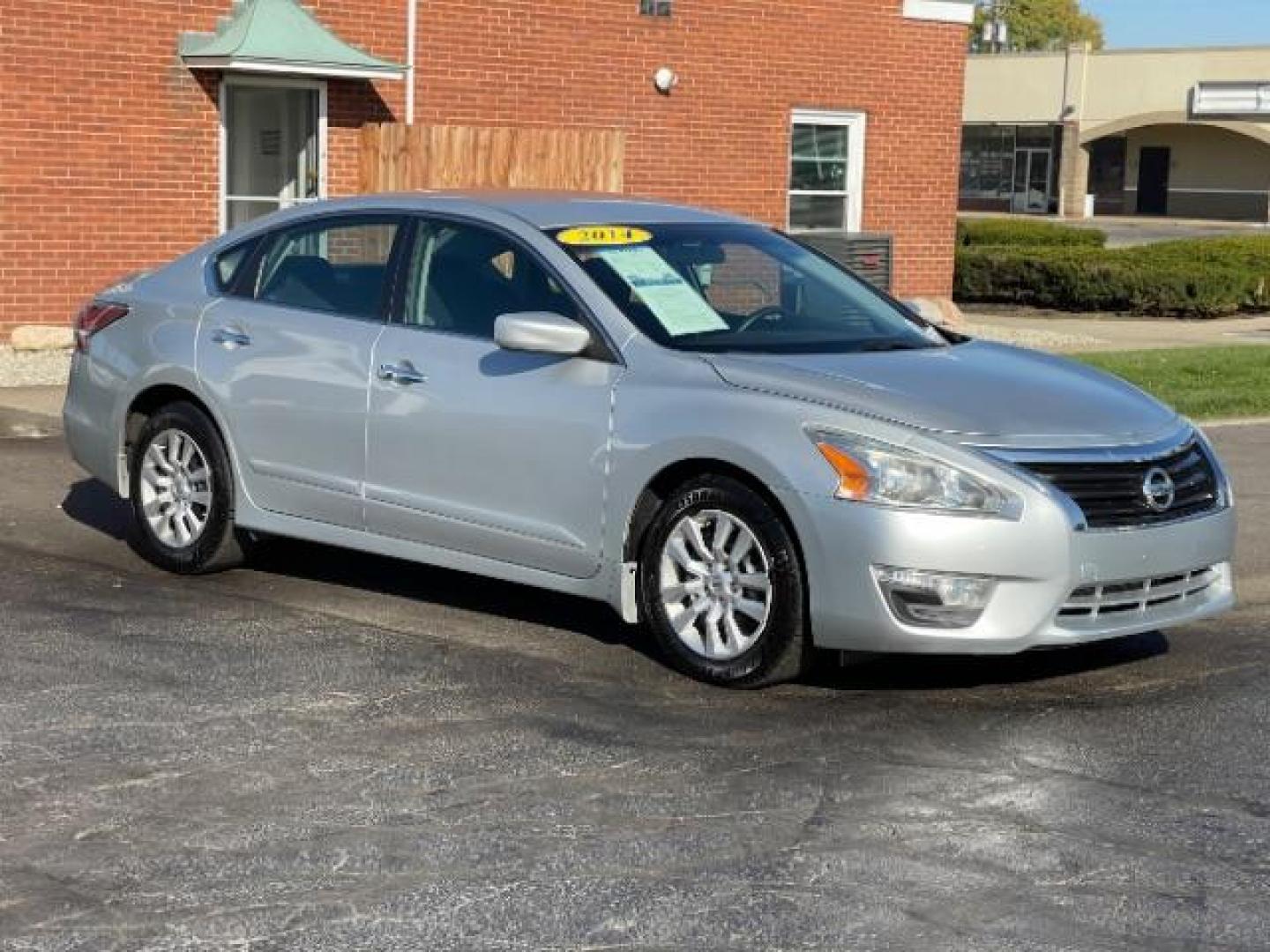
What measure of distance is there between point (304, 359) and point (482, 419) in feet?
3.27

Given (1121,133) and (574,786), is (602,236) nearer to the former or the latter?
(574,786)

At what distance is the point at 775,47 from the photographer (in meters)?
21.2

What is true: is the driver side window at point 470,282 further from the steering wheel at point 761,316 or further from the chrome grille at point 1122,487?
the chrome grille at point 1122,487

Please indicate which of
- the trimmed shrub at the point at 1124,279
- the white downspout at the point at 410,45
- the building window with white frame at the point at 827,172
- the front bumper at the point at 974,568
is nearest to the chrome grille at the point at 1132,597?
the front bumper at the point at 974,568

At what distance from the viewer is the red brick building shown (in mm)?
16875

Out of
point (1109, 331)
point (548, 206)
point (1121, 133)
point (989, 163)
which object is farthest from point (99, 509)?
point (989, 163)

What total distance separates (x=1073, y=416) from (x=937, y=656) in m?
1.06

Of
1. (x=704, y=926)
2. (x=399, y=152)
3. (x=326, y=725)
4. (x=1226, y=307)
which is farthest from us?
(x=1226, y=307)

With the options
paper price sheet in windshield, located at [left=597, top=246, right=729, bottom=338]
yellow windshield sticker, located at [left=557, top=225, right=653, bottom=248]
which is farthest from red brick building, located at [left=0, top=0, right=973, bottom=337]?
paper price sheet in windshield, located at [left=597, top=246, right=729, bottom=338]

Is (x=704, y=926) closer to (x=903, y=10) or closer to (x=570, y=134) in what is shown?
(x=570, y=134)

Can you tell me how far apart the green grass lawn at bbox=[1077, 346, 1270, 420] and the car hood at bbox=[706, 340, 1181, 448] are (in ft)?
24.9

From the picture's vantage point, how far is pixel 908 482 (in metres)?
6.91

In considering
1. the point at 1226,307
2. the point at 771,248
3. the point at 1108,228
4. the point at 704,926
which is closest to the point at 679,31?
the point at 1226,307

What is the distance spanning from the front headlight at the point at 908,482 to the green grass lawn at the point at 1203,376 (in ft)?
28.0
